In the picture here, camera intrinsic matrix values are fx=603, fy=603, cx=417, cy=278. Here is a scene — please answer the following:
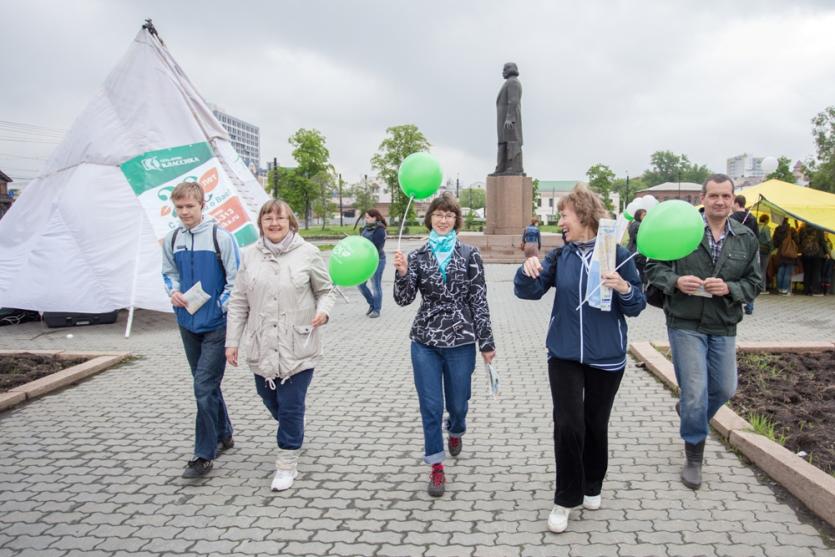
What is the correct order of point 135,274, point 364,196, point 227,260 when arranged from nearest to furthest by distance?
point 227,260 → point 135,274 → point 364,196

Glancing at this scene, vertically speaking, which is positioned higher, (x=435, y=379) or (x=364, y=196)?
(x=364, y=196)

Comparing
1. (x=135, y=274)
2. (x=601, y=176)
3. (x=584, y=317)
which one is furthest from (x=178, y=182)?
(x=601, y=176)

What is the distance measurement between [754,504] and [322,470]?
8.69ft

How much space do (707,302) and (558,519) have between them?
1.54 m

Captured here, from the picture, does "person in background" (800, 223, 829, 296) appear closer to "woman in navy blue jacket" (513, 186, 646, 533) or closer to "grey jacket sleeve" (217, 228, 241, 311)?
"woman in navy blue jacket" (513, 186, 646, 533)

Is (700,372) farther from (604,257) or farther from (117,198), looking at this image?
(117,198)

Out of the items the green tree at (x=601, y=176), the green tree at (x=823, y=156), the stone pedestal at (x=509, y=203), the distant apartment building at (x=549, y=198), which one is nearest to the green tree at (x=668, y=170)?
the distant apartment building at (x=549, y=198)

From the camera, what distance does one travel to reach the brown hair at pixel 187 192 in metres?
3.97

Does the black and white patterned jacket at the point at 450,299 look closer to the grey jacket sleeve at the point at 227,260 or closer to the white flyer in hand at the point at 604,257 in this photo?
the white flyer in hand at the point at 604,257

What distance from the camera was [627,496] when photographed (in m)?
3.60

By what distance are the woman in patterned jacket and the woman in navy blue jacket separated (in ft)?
1.71

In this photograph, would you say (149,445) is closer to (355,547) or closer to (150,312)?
(355,547)

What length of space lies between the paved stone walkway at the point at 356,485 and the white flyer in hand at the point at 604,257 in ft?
4.05

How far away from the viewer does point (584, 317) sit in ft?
10.4
